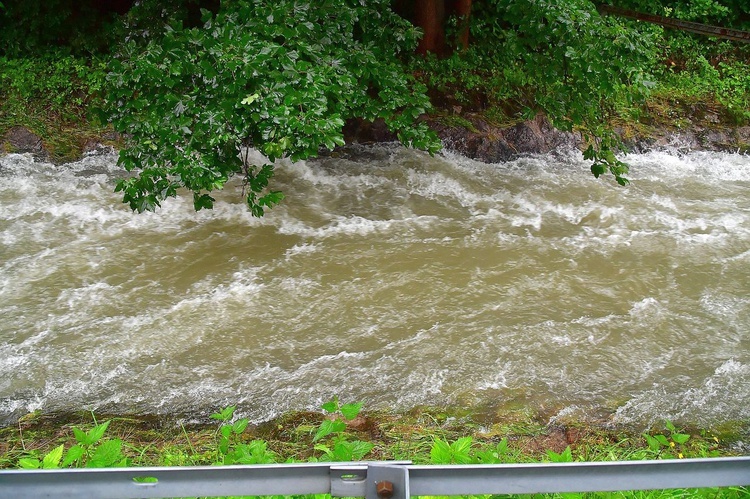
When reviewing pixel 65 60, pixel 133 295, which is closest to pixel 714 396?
pixel 133 295

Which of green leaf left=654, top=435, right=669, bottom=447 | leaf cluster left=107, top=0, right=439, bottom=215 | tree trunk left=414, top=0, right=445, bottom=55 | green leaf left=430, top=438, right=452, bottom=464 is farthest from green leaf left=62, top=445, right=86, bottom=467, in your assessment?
tree trunk left=414, top=0, right=445, bottom=55

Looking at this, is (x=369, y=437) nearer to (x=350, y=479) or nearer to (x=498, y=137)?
(x=350, y=479)

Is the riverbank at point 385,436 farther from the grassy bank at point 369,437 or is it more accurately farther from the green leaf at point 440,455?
the green leaf at point 440,455

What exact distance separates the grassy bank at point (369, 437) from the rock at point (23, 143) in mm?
4045

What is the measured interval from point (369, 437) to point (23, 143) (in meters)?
5.43

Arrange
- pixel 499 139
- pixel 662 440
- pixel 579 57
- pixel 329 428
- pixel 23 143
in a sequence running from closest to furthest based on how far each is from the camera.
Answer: pixel 329 428 → pixel 662 440 → pixel 579 57 → pixel 23 143 → pixel 499 139

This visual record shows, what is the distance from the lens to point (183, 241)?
5.77 m

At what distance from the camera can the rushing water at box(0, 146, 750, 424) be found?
13.7ft

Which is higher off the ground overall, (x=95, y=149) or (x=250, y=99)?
(x=250, y=99)

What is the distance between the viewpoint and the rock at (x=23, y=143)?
22.9 ft

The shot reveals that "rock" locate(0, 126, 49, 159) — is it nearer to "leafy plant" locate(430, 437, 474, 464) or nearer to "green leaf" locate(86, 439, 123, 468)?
"green leaf" locate(86, 439, 123, 468)

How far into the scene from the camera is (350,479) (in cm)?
159

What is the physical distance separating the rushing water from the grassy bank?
15cm

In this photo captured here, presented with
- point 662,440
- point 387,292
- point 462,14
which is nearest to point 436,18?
point 462,14
